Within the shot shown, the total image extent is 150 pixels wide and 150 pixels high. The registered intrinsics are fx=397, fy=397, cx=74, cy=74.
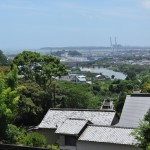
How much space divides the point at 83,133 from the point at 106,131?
123cm

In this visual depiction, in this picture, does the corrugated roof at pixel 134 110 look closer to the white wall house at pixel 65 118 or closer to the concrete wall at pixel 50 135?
the white wall house at pixel 65 118

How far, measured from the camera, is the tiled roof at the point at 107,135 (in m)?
18.6

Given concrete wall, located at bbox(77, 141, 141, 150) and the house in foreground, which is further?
the house in foreground

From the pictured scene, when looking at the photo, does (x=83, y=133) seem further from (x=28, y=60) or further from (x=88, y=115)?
(x=28, y=60)

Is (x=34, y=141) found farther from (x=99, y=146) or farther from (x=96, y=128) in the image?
(x=96, y=128)

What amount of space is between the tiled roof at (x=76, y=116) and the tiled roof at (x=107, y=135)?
3061 mm

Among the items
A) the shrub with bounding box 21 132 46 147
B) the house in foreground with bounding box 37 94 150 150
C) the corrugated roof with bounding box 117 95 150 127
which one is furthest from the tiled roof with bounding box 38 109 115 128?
the shrub with bounding box 21 132 46 147

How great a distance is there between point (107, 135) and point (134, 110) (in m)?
3.79

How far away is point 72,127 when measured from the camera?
20.5 m

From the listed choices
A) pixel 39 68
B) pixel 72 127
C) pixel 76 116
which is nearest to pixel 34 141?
pixel 72 127

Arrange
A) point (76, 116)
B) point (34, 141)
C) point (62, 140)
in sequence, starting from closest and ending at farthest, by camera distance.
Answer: point (34, 141), point (62, 140), point (76, 116)

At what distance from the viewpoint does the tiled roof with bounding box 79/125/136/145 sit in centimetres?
1856

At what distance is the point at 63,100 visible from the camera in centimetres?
3269

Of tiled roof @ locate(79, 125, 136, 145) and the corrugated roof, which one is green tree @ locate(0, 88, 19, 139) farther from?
the corrugated roof
